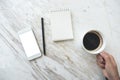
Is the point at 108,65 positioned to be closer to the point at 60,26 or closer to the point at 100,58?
the point at 100,58

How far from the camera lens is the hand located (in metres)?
0.50

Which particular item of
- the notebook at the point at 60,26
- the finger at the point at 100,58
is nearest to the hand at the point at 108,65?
the finger at the point at 100,58

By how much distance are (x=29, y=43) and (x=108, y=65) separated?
24 cm

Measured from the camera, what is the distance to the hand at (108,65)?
1.65 feet

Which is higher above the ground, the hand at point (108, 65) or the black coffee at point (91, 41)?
the black coffee at point (91, 41)

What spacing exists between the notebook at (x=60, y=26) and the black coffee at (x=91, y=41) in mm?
45

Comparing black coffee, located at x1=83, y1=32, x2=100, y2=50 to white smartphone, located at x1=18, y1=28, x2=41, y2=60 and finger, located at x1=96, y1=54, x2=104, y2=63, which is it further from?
white smartphone, located at x1=18, y1=28, x2=41, y2=60

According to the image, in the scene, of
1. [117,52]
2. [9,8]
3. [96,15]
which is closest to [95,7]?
[96,15]

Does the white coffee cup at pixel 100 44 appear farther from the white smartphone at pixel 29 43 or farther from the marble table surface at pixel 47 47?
the white smartphone at pixel 29 43

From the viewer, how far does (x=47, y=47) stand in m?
0.53

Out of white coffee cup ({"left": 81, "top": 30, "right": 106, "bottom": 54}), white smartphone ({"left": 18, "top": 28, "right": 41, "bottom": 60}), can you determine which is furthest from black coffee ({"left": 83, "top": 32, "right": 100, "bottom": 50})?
white smartphone ({"left": 18, "top": 28, "right": 41, "bottom": 60})

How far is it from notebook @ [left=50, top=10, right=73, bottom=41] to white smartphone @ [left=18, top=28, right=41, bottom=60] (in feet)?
0.19

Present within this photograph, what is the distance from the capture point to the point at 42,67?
1.73 feet

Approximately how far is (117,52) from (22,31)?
296mm
